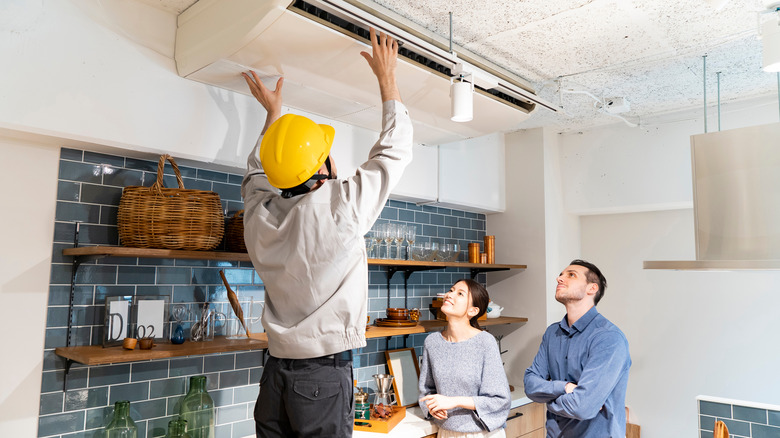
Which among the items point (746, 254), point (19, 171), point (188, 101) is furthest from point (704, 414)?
point (19, 171)

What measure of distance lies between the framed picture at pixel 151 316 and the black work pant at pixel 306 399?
66 centimetres

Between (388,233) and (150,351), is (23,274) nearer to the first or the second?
(150,351)

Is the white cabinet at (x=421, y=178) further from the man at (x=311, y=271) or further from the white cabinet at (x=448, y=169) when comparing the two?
the man at (x=311, y=271)

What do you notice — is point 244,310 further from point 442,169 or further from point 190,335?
point 442,169

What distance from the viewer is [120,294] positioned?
2.37 meters

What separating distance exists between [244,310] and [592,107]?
2.67 m

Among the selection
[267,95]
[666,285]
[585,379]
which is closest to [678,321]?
[666,285]

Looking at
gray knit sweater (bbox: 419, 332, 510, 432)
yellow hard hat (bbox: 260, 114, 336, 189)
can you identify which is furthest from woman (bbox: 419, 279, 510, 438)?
yellow hard hat (bbox: 260, 114, 336, 189)

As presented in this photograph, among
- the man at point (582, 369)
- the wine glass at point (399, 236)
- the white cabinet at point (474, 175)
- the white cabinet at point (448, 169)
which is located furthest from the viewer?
the white cabinet at point (474, 175)

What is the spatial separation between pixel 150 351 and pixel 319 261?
0.83 meters

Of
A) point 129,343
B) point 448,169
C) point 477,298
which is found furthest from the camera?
point 448,169

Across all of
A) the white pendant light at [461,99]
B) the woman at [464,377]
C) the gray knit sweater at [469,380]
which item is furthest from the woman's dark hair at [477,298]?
the white pendant light at [461,99]

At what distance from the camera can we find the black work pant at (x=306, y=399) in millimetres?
1877

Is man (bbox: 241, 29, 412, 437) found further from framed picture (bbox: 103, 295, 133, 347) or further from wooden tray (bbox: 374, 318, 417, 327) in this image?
wooden tray (bbox: 374, 318, 417, 327)
